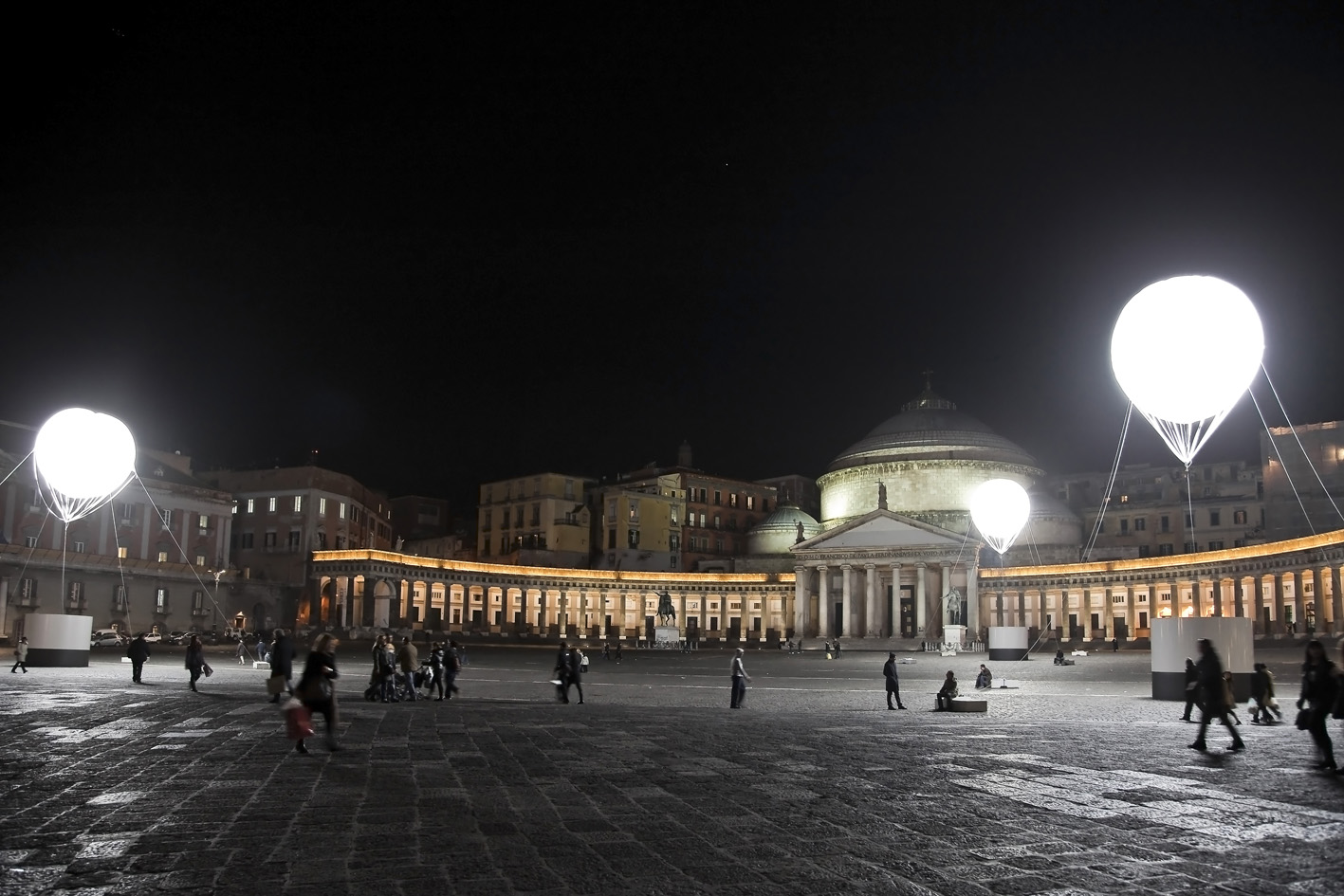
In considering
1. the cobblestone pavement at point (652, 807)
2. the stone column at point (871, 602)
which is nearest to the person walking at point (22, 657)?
the cobblestone pavement at point (652, 807)

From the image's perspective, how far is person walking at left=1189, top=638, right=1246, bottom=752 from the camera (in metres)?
16.5

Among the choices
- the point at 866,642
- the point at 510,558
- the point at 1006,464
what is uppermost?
the point at 1006,464

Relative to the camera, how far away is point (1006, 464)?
115688mm

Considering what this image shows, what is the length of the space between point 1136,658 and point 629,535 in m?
56.0

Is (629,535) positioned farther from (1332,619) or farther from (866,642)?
(1332,619)

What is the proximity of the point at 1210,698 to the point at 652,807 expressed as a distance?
9.44m

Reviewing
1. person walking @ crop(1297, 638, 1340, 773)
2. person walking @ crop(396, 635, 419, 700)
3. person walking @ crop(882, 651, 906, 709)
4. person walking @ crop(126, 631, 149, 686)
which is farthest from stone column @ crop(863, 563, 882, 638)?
person walking @ crop(1297, 638, 1340, 773)

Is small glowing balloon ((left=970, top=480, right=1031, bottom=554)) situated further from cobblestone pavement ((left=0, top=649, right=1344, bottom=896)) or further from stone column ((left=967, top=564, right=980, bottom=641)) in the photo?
cobblestone pavement ((left=0, top=649, right=1344, bottom=896))

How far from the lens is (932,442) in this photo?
386 feet

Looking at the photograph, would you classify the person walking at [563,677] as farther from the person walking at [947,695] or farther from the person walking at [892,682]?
the person walking at [947,695]

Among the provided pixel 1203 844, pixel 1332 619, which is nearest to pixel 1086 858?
pixel 1203 844

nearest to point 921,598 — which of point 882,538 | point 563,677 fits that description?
point 882,538

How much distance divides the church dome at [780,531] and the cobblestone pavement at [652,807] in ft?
319

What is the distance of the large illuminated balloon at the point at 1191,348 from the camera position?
2634cm
